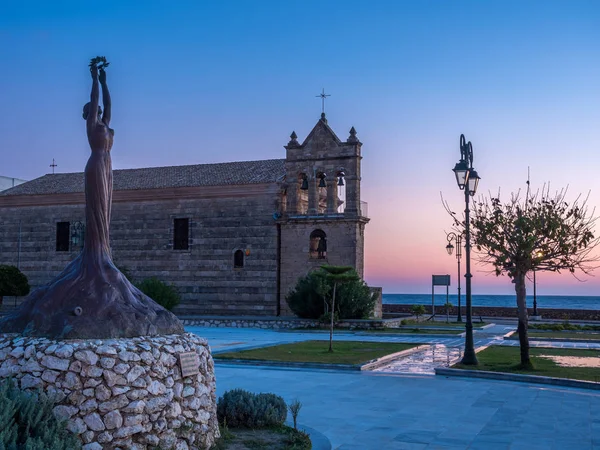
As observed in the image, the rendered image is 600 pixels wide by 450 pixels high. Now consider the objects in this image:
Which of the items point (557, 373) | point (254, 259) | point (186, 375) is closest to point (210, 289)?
point (254, 259)

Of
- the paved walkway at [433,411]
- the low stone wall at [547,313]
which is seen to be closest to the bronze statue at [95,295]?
the paved walkway at [433,411]

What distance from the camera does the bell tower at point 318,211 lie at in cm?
3159

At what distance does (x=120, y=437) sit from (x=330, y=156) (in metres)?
26.4

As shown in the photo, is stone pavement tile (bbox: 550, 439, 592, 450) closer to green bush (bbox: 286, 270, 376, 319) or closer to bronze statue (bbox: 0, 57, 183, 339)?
bronze statue (bbox: 0, 57, 183, 339)

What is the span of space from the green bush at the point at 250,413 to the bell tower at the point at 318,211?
23.1 m

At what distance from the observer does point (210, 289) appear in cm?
3366

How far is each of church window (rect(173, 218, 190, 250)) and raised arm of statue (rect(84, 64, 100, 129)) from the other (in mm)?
27061

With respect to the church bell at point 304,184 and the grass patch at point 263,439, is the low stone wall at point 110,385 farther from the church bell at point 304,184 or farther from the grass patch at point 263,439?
the church bell at point 304,184

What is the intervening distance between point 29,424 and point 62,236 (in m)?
33.2

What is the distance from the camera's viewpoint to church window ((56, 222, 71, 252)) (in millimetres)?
36625

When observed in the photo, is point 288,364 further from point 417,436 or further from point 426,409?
point 417,436

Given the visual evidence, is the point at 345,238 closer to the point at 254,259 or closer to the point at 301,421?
the point at 254,259

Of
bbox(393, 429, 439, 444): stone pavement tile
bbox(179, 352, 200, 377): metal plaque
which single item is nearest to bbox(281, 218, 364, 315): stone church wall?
bbox(393, 429, 439, 444): stone pavement tile

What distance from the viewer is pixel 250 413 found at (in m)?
8.26
